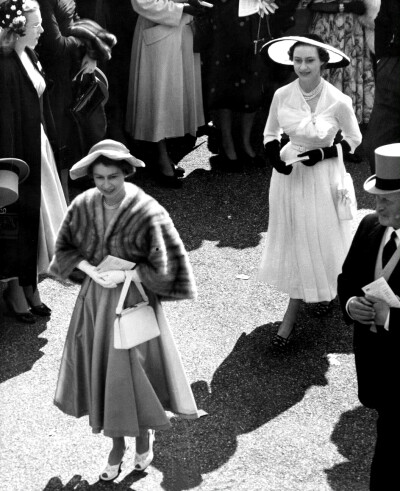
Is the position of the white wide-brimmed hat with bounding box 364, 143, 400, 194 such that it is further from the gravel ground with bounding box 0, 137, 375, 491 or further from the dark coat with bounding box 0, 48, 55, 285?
the dark coat with bounding box 0, 48, 55, 285

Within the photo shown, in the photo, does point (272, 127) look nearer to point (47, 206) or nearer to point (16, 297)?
point (47, 206)

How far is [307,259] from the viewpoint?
6887mm

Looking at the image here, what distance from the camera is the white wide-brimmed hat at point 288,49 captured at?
6617 mm

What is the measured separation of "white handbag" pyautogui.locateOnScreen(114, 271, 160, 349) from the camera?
206 inches

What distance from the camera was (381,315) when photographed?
4730 millimetres

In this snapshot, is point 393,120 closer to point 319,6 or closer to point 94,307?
point 319,6

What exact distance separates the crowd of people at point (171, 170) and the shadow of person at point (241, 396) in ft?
0.52

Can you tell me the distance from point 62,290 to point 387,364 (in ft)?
12.0

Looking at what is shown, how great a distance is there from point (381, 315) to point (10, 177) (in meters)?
2.59

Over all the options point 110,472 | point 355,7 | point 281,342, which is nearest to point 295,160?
point 281,342

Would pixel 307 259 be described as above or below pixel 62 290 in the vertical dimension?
above

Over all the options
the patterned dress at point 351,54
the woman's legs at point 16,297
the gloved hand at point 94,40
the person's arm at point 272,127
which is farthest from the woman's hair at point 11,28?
the patterned dress at point 351,54

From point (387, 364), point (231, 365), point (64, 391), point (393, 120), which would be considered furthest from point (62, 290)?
point (387, 364)

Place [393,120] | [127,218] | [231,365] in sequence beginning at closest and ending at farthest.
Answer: [127,218] → [231,365] → [393,120]
